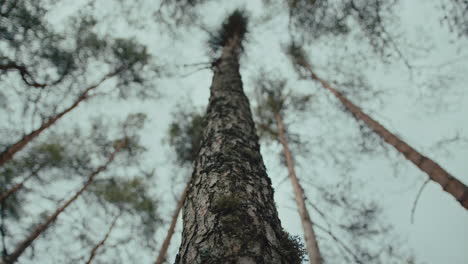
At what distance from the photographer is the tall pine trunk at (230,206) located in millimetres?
1052

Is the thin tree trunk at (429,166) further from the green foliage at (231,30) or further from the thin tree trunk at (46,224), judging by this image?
the thin tree trunk at (46,224)

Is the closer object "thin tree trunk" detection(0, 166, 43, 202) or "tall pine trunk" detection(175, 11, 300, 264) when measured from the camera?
"tall pine trunk" detection(175, 11, 300, 264)

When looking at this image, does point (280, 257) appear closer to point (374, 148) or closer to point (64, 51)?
point (374, 148)

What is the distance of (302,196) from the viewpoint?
565cm

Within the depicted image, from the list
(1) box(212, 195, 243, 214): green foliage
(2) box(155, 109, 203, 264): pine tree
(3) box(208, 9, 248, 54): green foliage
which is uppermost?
(3) box(208, 9, 248, 54): green foliage

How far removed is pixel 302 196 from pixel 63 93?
674 centimetres

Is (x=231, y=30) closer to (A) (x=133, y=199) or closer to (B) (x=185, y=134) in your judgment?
(B) (x=185, y=134)

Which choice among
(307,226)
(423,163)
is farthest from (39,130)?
(423,163)

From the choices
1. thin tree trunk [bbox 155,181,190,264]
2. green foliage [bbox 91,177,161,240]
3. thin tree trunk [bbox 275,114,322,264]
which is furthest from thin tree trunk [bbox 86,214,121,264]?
thin tree trunk [bbox 275,114,322,264]

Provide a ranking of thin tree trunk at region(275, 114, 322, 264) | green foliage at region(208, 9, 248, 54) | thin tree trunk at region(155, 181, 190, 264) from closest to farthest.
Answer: thin tree trunk at region(275, 114, 322, 264) → thin tree trunk at region(155, 181, 190, 264) → green foliage at region(208, 9, 248, 54)

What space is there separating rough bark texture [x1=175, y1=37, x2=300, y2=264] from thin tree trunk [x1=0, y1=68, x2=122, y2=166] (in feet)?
20.0

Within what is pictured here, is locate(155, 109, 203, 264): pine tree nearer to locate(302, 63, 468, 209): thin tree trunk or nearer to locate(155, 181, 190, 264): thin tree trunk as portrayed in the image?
locate(155, 181, 190, 264): thin tree trunk

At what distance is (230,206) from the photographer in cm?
123

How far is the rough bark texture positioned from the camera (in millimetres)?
1050
